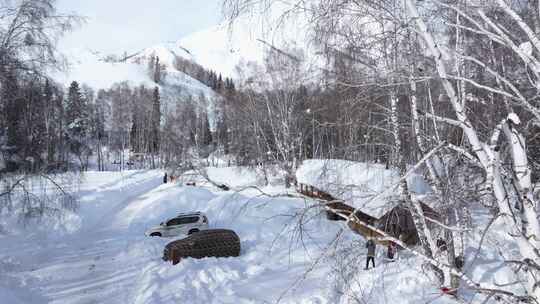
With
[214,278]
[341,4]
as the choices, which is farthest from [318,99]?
[214,278]

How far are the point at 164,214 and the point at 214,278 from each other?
1132 centimetres

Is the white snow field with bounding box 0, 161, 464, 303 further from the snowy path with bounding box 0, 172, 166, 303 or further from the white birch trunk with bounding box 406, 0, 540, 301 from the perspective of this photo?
the white birch trunk with bounding box 406, 0, 540, 301

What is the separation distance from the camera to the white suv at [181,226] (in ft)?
59.8

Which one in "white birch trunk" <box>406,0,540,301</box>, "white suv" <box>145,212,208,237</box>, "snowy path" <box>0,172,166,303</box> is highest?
"white birch trunk" <box>406,0,540,301</box>

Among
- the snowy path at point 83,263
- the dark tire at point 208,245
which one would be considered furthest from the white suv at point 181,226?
the dark tire at point 208,245

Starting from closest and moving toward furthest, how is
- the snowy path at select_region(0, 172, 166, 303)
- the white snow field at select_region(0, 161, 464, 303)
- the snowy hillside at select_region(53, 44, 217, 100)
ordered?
the white snow field at select_region(0, 161, 464, 303) → the snowy path at select_region(0, 172, 166, 303) → the snowy hillside at select_region(53, 44, 217, 100)

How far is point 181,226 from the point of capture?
725 inches

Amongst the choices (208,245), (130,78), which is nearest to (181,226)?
(208,245)

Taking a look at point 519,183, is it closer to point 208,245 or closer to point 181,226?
point 208,245

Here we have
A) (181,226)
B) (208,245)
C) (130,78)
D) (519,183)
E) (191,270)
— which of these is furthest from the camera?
(130,78)

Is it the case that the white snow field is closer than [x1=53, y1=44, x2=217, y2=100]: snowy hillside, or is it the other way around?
the white snow field

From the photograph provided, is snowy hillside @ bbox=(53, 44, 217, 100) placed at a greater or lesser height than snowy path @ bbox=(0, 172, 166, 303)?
greater

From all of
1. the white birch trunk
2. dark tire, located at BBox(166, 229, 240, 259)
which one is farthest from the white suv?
the white birch trunk

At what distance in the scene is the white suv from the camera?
59.8ft
